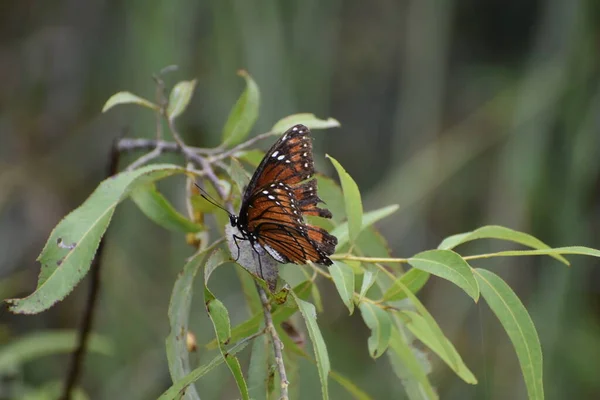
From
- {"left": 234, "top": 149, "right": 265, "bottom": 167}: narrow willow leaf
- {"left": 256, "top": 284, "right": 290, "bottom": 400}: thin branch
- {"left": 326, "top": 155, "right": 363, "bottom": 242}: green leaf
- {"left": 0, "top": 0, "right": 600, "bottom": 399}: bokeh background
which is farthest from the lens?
{"left": 0, "top": 0, "right": 600, "bottom": 399}: bokeh background

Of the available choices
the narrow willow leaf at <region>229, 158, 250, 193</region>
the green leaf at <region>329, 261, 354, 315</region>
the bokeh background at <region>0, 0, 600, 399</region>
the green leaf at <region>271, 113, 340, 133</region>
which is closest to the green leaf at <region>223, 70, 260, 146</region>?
the green leaf at <region>271, 113, 340, 133</region>

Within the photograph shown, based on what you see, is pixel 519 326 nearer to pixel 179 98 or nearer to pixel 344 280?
pixel 344 280

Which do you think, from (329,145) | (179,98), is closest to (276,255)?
(179,98)

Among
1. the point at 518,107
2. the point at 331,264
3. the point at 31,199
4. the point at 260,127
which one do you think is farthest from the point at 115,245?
the point at 331,264

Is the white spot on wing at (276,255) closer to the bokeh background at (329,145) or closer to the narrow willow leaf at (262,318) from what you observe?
the narrow willow leaf at (262,318)

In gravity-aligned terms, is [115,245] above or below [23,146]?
below

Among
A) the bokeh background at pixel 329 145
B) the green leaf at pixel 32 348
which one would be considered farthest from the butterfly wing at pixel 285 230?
the bokeh background at pixel 329 145

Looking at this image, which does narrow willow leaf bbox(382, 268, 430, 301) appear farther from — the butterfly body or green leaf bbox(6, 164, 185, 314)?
green leaf bbox(6, 164, 185, 314)

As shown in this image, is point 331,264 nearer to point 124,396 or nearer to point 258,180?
point 258,180
